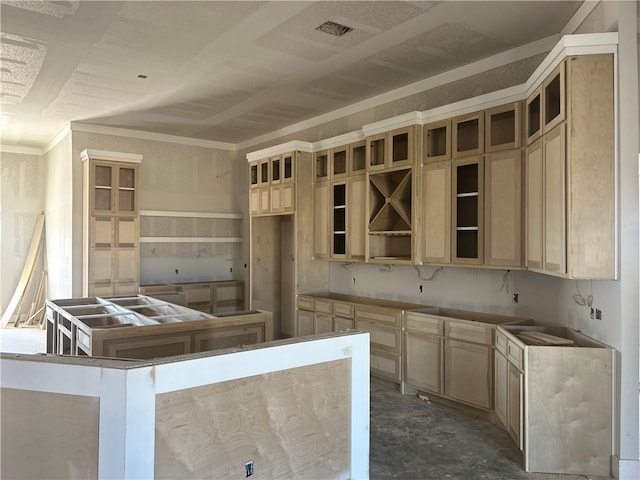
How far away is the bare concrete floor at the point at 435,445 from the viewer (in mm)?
3066

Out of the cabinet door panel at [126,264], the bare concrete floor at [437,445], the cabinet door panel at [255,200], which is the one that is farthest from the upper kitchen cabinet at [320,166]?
the cabinet door panel at [126,264]

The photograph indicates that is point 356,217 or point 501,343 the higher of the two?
point 356,217

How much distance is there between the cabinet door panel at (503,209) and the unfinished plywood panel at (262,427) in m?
2.09

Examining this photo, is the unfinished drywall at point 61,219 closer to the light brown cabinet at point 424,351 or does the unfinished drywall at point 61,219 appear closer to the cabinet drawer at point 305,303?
the cabinet drawer at point 305,303

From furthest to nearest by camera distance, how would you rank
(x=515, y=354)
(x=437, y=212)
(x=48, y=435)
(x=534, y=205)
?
(x=437, y=212) < (x=534, y=205) < (x=515, y=354) < (x=48, y=435)

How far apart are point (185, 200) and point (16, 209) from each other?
3.75 meters

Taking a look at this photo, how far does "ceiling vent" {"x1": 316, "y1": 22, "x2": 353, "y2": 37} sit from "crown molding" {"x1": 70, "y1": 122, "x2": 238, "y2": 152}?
491cm

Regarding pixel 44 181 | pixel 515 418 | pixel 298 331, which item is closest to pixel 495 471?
pixel 515 418

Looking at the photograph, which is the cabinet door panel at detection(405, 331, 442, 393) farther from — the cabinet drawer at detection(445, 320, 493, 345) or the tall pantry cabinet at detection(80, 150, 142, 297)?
the tall pantry cabinet at detection(80, 150, 142, 297)

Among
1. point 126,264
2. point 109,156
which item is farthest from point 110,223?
point 109,156

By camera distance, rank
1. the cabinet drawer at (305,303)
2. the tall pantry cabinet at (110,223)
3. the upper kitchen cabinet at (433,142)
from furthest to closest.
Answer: the tall pantry cabinet at (110,223)
the cabinet drawer at (305,303)
the upper kitchen cabinet at (433,142)

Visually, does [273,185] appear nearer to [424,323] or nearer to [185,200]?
[185,200]

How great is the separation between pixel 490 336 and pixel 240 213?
19.2 ft

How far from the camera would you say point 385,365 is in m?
4.93
